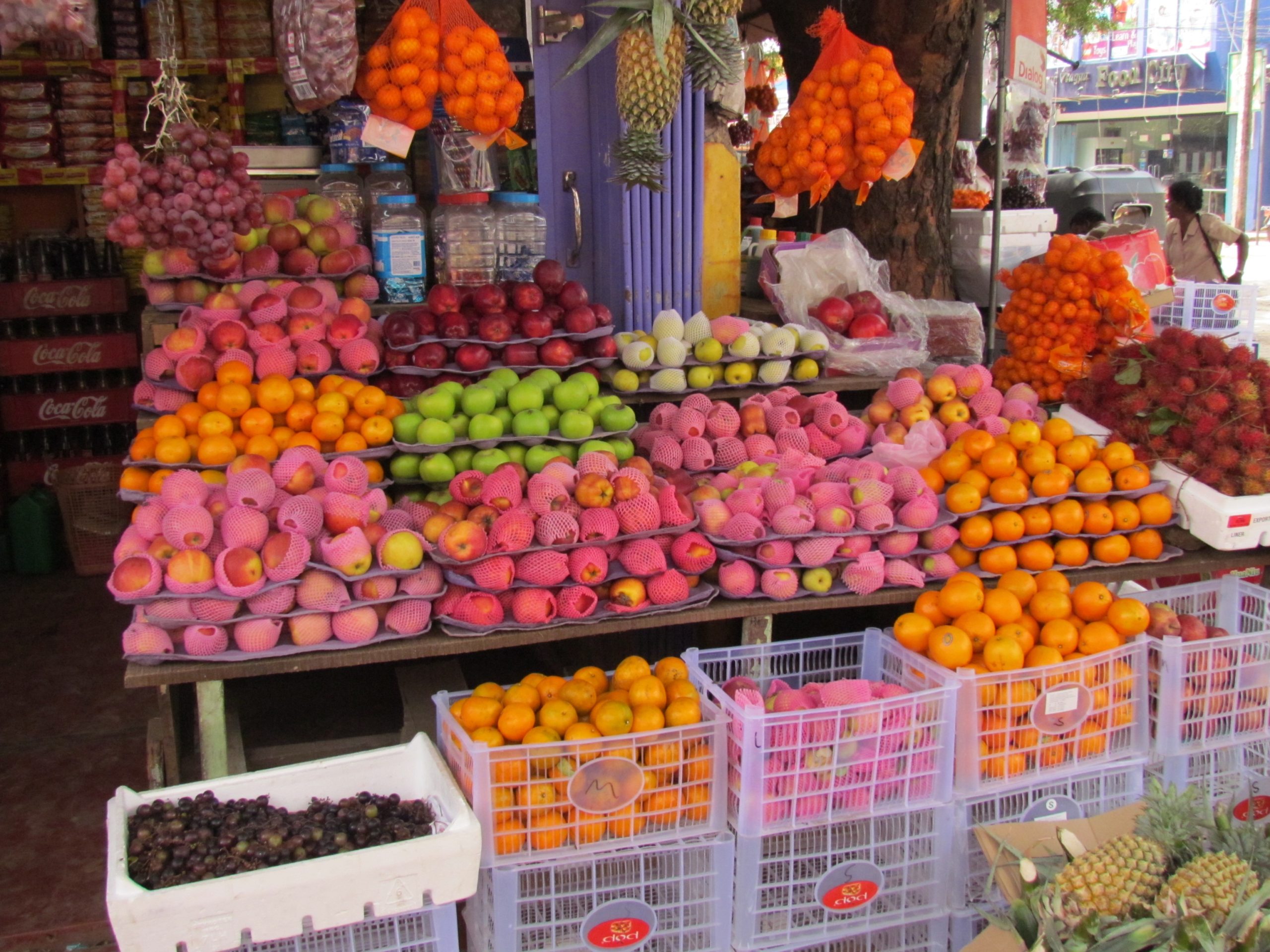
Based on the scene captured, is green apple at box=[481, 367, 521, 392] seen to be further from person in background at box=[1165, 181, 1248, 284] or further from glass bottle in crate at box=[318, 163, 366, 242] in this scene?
person in background at box=[1165, 181, 1248, 284]

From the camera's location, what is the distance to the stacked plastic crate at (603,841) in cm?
209

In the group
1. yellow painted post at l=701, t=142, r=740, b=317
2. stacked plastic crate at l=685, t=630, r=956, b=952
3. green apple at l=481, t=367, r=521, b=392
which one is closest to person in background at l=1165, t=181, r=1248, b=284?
yellow painted post at l=701, t=142, r=740, b=317

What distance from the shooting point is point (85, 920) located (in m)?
2.65

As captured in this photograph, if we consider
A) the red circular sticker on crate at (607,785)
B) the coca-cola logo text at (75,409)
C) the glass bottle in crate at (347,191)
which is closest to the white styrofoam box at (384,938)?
the red circular sticker on crate at (607,785)

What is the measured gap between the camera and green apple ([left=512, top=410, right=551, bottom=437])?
3.00 m

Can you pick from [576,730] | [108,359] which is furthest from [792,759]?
[108,359]

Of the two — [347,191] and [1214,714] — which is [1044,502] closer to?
[1214,714]

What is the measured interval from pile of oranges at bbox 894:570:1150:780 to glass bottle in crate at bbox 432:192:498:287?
1.98m

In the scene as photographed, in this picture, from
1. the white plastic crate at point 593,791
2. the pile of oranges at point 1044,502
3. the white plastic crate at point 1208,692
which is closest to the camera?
the white plastic crate at point 593,791

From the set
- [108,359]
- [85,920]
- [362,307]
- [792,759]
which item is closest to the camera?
[792,759]

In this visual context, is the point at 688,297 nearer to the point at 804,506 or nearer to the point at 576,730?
the point at 804,506

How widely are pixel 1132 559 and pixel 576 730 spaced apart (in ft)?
5.55

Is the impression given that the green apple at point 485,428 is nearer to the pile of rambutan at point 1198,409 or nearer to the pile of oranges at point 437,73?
the pile of oranges at point 437,73

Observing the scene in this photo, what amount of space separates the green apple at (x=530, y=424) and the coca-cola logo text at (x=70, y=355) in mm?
3554
